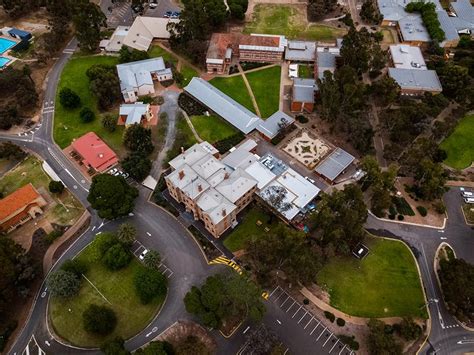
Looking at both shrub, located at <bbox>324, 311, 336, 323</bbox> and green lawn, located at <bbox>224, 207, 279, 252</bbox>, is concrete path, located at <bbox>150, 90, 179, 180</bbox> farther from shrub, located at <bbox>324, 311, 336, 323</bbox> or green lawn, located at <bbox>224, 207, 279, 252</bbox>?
shrub, located at <bbox>324, 311, 336, 323</bbox>

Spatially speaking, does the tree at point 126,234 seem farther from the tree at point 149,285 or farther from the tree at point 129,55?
the tree at point 129,55

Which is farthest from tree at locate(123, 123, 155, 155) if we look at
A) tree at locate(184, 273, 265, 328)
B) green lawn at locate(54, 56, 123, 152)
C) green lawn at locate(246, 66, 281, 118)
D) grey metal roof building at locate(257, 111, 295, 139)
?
tree at locate(184, 273, 265, 328)

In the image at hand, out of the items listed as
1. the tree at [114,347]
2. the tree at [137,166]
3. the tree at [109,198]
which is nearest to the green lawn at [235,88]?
the tree at [137,166]

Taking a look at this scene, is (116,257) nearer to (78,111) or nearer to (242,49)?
(78,111)

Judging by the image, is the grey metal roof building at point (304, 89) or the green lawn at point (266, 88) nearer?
the grey metal roof building at point (304, 89)

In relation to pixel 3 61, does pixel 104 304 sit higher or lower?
lower

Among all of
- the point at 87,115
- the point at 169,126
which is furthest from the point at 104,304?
the point at 87,115
